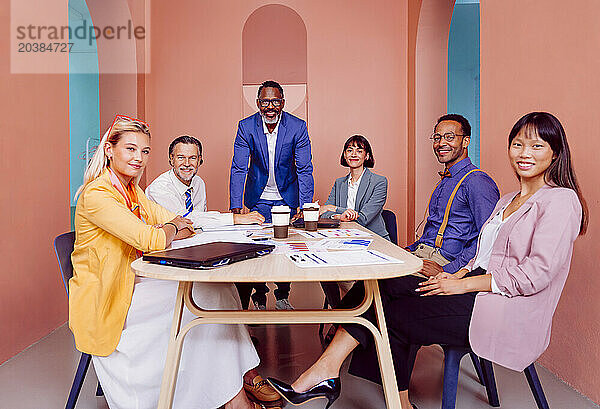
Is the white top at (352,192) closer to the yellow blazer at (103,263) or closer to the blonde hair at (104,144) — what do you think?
the blonde hair at (104,144)

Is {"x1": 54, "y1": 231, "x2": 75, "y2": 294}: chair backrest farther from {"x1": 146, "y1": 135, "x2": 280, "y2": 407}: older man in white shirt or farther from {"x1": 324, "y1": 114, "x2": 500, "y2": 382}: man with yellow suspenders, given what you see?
{"x1": 324, "y1": 114, "x2": 500, "y2": 382}: man with yellow suspenders

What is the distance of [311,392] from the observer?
66.9 inches

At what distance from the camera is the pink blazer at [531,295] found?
1.54 metres

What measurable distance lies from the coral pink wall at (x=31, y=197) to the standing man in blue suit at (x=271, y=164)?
1.16 meters

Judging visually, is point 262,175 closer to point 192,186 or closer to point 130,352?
point 192,186

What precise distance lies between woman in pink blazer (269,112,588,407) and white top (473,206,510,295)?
0.01 m

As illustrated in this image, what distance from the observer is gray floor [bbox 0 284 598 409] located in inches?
83.3

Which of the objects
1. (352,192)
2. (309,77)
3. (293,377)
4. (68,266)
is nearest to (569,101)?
(352,192)

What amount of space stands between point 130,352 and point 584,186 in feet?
6.88

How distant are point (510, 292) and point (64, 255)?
162 cm

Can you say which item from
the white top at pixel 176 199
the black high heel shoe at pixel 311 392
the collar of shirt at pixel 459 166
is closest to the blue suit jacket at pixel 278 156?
the white top at pixel 176 199

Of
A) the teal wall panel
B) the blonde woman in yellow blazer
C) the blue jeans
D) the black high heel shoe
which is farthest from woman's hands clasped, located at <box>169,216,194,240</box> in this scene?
the teal wall panel

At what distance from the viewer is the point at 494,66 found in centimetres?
305

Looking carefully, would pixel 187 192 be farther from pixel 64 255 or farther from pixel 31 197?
pixel 64 255
